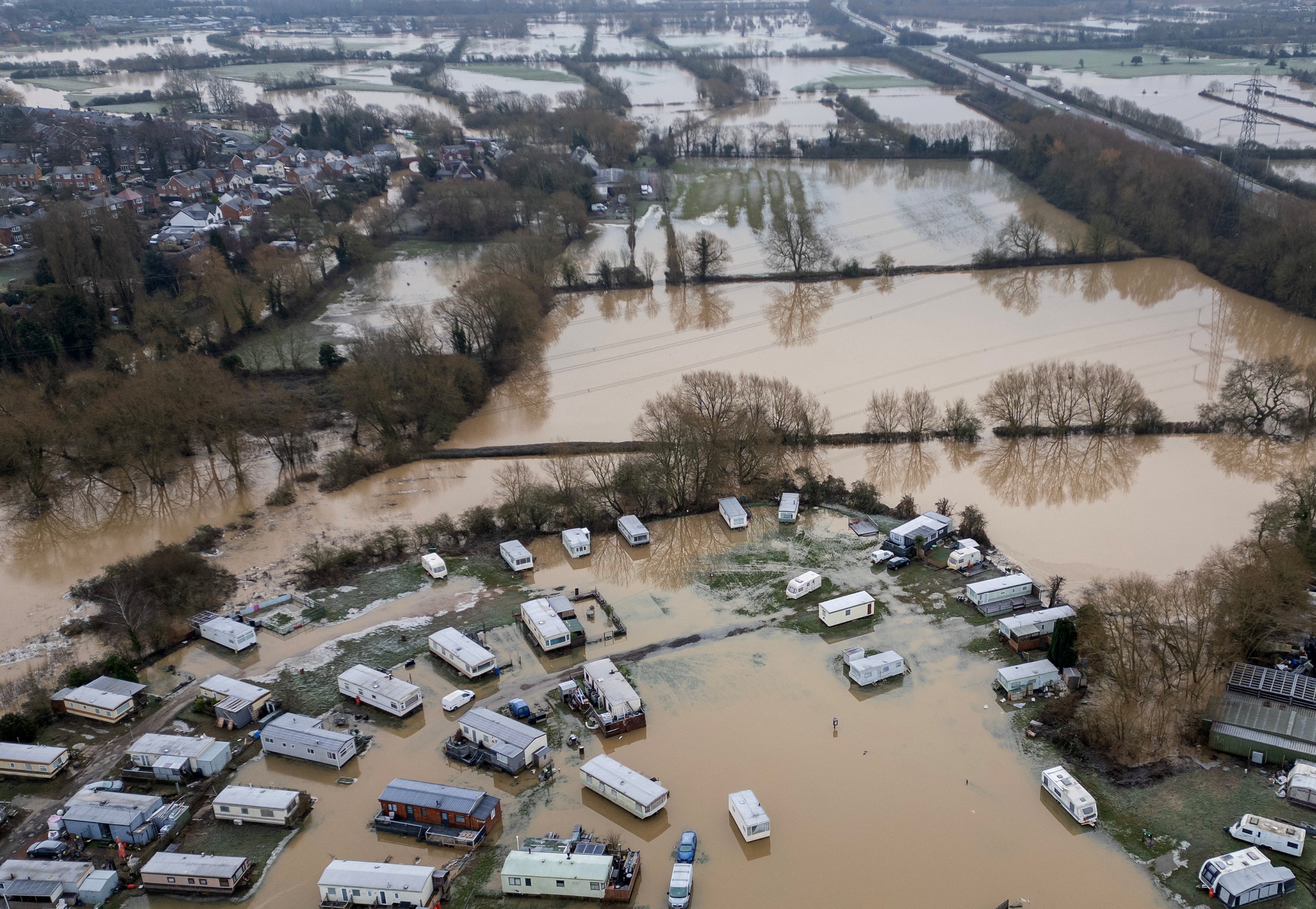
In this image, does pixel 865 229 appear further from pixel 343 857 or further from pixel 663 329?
pixel 343 857

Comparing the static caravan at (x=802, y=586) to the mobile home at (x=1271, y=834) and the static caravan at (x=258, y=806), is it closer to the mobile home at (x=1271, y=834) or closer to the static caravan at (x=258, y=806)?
the mobile home at (x=1271, y=834)

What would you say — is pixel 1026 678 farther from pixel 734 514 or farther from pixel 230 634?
pixel 230 634

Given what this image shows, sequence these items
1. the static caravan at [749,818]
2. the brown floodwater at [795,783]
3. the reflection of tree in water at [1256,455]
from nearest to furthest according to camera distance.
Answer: the brown floodwater at [795,783] → the static caravan at [749,818] → the reflection of tree in water at [1256,455]

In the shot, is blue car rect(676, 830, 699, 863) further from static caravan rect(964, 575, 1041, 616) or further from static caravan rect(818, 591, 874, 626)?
static caravan rect(964, 575, 1041, 616)

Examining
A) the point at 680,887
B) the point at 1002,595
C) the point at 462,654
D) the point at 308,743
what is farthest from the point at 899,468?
the point at 308,743

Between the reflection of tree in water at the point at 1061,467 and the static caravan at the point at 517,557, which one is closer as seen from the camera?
the static caravan at the point at 517,557

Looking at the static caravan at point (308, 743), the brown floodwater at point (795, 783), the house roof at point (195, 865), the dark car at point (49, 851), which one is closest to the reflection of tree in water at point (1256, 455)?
the brown floodwater at point (795, 783)
